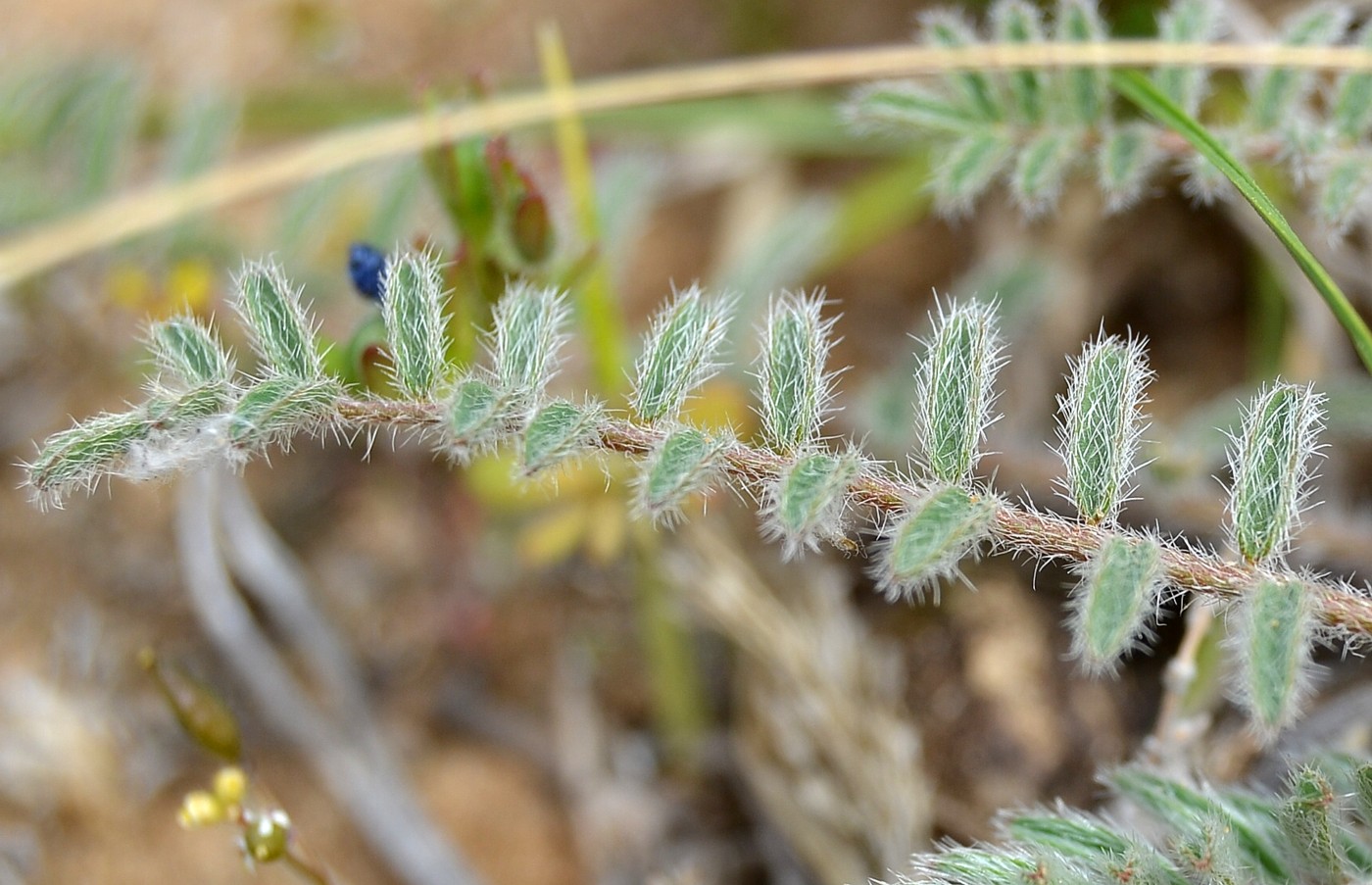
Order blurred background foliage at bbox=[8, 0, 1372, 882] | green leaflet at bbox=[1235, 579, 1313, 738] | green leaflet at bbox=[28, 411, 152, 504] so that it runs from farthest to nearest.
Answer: blurred background foliage at bbox=[8, 0, 1372, 882], green leaflet at bbox=[28, 411, 152, 504], green leaflet at bbox=[1235, 579, 1313, 738]

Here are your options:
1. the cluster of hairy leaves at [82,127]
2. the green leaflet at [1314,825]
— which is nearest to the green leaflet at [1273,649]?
the green leaflet at [1314,825]

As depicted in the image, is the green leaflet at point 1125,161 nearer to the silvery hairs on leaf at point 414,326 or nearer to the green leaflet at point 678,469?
the green leaflet at point 678,469

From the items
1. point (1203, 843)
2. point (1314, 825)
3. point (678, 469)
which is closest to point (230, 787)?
point (678, 469)

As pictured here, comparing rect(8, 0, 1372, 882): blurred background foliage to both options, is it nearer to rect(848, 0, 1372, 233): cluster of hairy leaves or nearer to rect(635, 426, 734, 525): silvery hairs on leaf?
rect(848, 0, 1372, 233): cluster of hairy leaves

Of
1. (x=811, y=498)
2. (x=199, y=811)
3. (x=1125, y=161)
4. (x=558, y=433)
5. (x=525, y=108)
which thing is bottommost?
(x=199, y=811)

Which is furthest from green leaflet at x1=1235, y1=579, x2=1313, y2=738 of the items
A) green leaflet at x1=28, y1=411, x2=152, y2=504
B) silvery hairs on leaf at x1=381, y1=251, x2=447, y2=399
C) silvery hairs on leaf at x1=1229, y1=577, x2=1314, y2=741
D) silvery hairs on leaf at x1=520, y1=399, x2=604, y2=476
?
green leaflet at x1=28, y1=411, x2=152, y2=504

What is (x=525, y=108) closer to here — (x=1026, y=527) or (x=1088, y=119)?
(x=1088, y=119)

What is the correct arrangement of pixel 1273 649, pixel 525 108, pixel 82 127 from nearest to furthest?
pixel 1273 649
pixel 525 108
pixel 82 127
